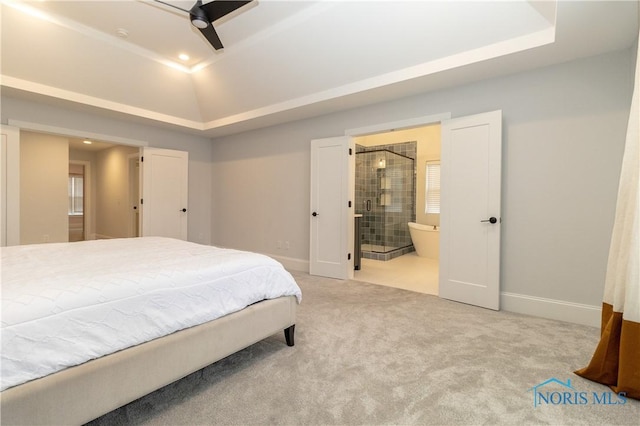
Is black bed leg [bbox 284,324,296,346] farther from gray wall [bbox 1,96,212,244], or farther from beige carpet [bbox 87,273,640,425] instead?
gray wall [bbox 1,96,212,244]

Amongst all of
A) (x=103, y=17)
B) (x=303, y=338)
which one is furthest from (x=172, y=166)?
(x=303, y=338)

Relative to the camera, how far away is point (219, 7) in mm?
2291

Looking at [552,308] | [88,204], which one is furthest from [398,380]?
[88,204]

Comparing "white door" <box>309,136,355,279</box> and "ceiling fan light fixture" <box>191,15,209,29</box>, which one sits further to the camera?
"white door" <box>309,136,355,279</box>

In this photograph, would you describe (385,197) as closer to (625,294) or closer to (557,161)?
(557,161)

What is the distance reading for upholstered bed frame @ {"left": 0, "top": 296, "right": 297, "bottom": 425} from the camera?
112 centimetres

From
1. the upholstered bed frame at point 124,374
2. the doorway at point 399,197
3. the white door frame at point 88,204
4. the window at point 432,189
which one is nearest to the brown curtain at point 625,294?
the upholstered bed frame at point 124,374

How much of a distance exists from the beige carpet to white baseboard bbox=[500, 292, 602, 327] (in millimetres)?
118

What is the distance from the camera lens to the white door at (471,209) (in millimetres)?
3090

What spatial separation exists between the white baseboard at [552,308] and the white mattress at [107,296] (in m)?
2.35

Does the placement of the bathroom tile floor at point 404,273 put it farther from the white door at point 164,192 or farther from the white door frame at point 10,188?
the white door frame at point 10,188

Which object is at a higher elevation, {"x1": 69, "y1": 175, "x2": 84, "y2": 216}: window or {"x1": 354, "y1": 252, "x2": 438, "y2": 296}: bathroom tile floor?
{"x1": 69, "y1": 175, "x2": 84, "y2": 216}: window

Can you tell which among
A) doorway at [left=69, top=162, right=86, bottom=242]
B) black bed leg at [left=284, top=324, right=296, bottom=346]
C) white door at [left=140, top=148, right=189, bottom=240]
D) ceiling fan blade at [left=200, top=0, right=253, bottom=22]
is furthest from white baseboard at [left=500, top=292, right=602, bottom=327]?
doorway at [left=69, top=162, right=86, bottom=242]

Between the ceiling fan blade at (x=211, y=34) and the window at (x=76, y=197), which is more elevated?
the ceiling fan blade at (x=211, y=34)
